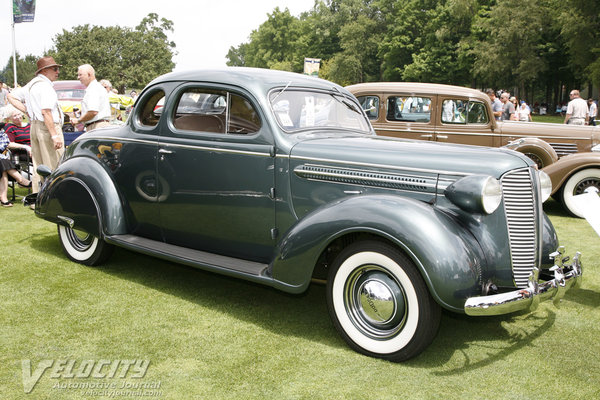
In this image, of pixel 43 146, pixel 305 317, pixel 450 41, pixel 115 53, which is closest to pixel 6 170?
pixel 43 146

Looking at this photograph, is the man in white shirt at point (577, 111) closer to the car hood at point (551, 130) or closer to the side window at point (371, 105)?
the car hood at point (551, 130)

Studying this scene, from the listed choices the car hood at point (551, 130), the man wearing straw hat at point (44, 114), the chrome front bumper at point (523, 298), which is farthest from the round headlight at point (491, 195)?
the car hood at point (551, 130)

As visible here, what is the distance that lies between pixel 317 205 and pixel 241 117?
1.01 metres

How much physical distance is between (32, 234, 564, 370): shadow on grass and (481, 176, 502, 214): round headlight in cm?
102

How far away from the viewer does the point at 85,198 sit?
15.5 ft

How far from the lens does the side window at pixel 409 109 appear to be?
372 inches

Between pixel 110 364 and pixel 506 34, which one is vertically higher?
pixel 506 34

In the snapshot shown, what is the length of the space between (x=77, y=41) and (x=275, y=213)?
59541mm

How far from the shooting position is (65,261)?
5207 millimetres

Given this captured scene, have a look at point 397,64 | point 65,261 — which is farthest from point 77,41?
point 65,261

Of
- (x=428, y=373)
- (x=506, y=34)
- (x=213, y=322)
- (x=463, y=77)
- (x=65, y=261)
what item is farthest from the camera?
(x=463, y=77)

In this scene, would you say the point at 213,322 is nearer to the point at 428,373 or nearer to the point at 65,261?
the point at 428,373

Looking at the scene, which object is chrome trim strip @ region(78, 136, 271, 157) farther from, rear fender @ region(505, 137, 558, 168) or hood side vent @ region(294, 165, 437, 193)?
rear fender @ region(505, 137, 558, 168)

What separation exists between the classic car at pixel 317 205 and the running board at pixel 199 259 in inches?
0.6
